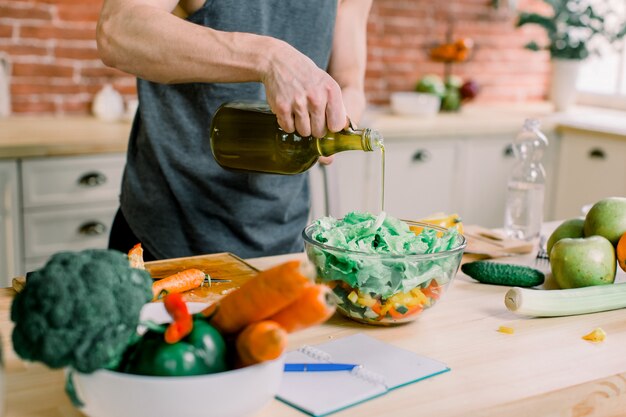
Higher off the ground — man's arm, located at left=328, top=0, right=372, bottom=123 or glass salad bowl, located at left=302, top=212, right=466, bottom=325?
man's arm, located at left=328, top=0, right=372, bottom=123

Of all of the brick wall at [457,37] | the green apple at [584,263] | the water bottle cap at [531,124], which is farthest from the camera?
the brick wall at [457,37]

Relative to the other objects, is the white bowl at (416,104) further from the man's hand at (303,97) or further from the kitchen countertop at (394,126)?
the man's hand at (303,97)

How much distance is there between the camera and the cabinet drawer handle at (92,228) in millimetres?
2631

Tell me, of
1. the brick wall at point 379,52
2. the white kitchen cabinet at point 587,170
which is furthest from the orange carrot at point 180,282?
the white kitchen cabinet at point 587,170

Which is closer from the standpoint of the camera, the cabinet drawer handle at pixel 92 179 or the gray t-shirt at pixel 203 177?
the gray t-shirt at pixel 203 177

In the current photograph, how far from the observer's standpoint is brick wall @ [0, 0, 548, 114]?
9.87 ft

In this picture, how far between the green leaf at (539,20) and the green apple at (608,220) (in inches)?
100

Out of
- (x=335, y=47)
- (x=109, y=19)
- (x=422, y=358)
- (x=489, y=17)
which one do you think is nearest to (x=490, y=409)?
(x=422, y=358)

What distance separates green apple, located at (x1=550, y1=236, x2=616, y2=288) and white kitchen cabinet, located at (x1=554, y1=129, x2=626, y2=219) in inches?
85.6

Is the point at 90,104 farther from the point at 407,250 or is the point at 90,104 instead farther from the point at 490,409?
the point at 490,409

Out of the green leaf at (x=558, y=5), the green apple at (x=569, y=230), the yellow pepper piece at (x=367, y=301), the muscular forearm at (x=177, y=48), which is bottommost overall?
the yellow pepper piece at (x=367, y=301)

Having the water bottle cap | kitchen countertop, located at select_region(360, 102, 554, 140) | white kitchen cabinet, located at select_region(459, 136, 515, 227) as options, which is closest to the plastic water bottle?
the water bottle cap

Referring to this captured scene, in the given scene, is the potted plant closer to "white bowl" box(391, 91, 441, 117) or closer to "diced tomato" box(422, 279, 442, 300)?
"white bowl" box(391, 91, 441, 117)

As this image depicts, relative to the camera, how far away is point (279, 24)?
1.72 metres
